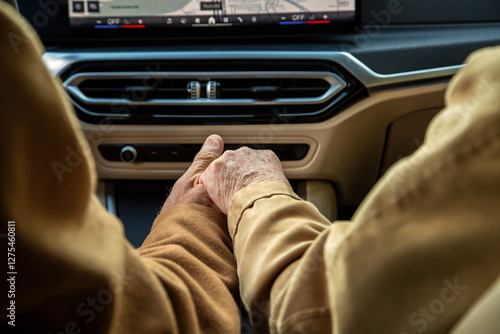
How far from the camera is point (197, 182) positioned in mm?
1203

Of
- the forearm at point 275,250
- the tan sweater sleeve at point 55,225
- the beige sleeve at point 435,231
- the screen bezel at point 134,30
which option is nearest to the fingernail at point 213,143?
the screen bezel at point 134,30

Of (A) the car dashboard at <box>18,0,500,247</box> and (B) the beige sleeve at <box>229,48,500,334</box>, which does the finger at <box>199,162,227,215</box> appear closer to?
(A) the car dashboard at <box>18,0,500,247</box>

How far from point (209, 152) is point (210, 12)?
35 centimetres

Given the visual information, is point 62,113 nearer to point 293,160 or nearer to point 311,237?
point 311,237

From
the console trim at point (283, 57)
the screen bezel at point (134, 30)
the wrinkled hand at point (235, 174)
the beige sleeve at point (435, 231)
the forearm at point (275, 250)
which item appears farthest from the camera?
the screen bezel at point (134, 30)

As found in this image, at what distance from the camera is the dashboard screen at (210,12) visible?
1285mm

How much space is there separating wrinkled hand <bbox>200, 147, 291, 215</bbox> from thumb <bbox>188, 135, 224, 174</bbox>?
0.31 feet

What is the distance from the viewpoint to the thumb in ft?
4.22

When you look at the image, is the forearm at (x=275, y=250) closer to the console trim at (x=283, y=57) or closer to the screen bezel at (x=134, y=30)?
the console trim at (x=283, y=57)

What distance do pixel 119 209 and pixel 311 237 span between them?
0.92 m

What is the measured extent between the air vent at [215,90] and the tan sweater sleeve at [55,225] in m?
0.79

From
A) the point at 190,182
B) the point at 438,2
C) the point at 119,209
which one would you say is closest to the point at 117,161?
the point at 119,209

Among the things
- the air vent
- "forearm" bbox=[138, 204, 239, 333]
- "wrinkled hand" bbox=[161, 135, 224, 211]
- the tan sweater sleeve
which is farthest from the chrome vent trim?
the tan sweater sleeve

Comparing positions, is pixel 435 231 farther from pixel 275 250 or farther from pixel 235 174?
pixel 235 174
